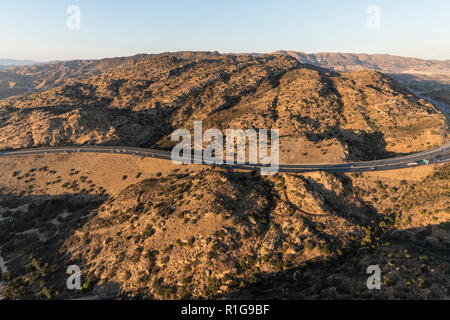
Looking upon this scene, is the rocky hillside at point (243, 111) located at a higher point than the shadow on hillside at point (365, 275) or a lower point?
higher

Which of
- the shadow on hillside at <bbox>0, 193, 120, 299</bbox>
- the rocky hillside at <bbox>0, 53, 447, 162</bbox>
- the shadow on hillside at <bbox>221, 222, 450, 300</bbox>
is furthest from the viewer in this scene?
the rocky hillside at <bbox>0, 53, 447, 162</bbox>

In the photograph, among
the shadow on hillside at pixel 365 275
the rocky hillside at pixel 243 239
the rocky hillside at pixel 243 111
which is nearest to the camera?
the shadow on hillside at pixel 365 275

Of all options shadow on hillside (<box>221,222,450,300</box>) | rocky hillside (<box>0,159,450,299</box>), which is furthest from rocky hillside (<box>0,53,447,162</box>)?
shadow on hillside (<box>221,222,450,300</box>)

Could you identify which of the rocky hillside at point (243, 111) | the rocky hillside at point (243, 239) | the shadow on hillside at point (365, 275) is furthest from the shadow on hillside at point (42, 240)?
the rocky hillside at point (243, 111)

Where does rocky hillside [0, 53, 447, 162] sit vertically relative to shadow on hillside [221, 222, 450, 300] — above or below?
above

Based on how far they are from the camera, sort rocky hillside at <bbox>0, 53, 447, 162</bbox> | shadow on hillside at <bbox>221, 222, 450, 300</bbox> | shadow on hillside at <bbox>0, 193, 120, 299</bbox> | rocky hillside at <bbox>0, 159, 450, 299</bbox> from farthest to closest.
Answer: rocky hillside at <bbox>0, 53, 447, 162</bbox> < shadow on hillside at <bbox>0, 193, 120, 299</bbox> < rocky hillside at <bbox>0, 159, 450, 299</bbox> < shadow on hillside at <bbox>221, 222, 450, 300</bbox>

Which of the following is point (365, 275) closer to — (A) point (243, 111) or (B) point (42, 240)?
(B) point (42, 240)

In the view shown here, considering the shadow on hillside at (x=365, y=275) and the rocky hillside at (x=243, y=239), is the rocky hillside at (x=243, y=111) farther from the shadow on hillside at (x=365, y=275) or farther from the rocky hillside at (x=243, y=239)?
the shadow on hillside at (x=365, y=275)

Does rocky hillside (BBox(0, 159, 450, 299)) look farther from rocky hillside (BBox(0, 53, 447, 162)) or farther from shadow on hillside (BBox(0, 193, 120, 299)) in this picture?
rocky hillside (BBox(0, 53, 447, 162))
